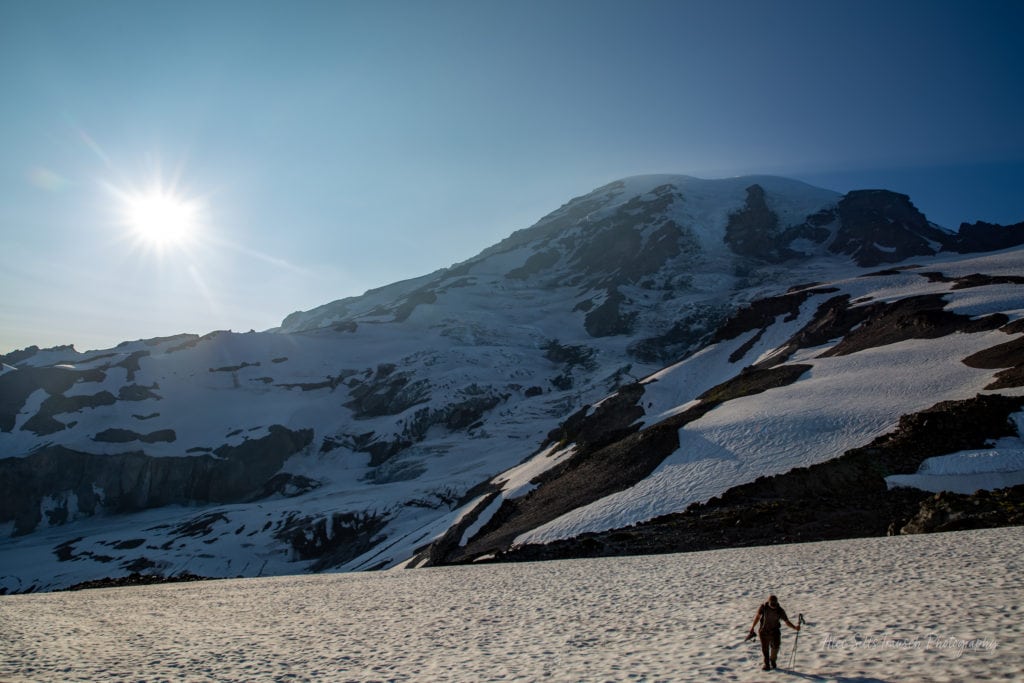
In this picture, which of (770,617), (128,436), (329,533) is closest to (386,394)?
(128,436)

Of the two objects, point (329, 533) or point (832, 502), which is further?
point (329, 533)

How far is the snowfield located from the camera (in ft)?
35.5

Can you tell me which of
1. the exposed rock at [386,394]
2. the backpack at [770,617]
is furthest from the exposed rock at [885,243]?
the backpack at [770,617]

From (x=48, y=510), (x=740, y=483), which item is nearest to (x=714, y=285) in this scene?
(x=740, y=483)

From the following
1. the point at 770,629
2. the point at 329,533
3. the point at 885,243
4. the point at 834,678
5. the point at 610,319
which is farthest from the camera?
the point at 885,243

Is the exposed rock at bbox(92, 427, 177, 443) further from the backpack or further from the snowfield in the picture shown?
the backpack

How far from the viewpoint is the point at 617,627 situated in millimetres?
14914

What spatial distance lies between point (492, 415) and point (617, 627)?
4475 inches

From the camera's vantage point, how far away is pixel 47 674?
50.0 ft

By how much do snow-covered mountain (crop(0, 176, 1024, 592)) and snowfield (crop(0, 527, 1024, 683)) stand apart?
12.9 m

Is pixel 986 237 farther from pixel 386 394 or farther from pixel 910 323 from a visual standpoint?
pixel 386 394

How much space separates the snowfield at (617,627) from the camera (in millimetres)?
10820

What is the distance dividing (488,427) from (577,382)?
28.7m

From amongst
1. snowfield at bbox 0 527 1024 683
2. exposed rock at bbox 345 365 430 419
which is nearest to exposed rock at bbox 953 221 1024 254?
exposed rock at bbox 345 365 430 419
